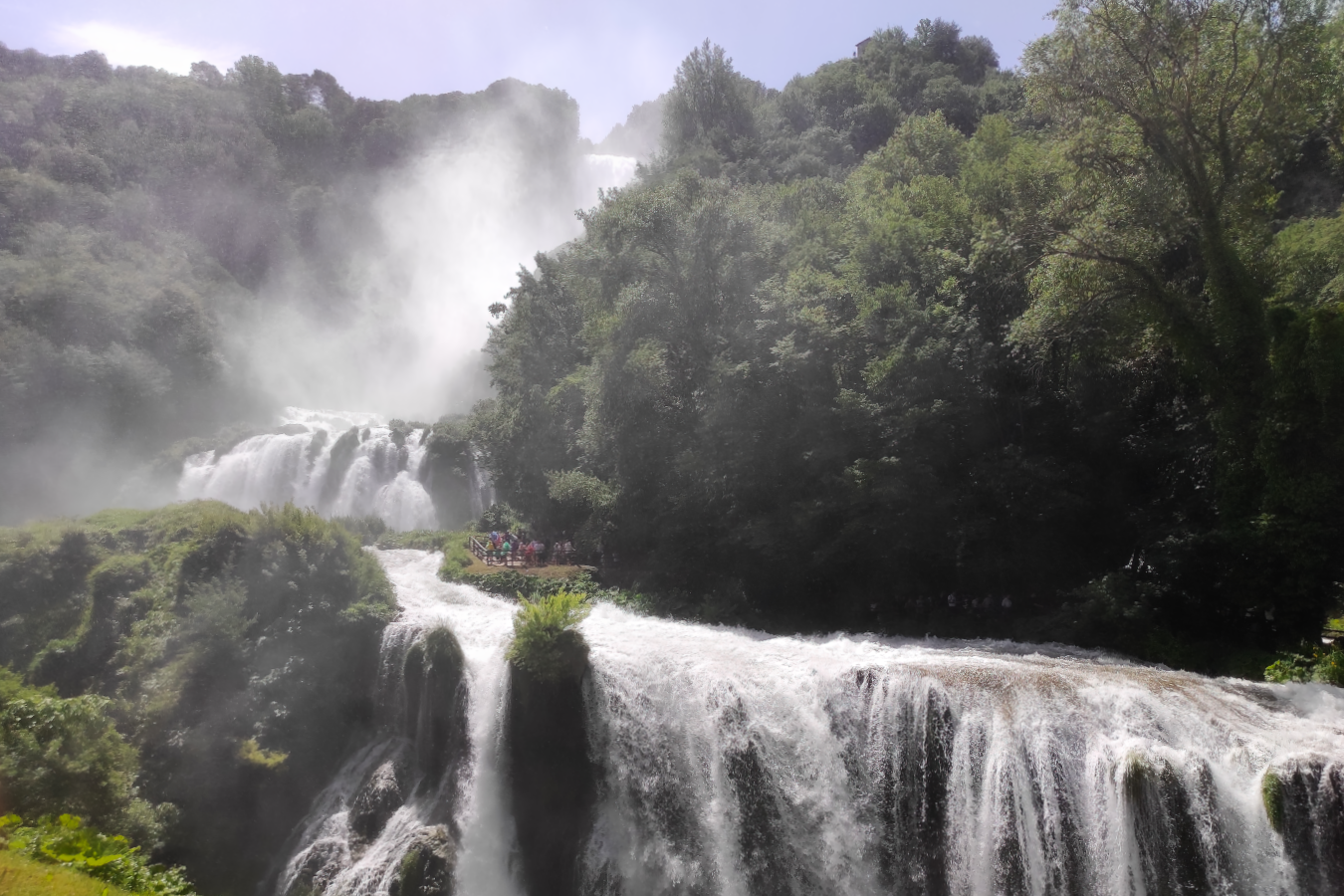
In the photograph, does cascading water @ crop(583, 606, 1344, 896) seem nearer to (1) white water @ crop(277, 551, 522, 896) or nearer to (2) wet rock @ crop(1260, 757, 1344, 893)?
(2) wet rock @ crop(1260, 757, 1344, 893)

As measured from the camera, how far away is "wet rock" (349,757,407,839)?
1561cm

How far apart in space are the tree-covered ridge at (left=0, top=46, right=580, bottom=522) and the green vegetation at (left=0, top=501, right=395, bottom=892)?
33.0 metres

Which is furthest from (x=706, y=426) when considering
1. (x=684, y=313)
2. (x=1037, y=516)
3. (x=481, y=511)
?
(x=481, y=511)

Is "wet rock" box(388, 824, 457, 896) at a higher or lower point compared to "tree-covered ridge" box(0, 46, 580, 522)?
lower

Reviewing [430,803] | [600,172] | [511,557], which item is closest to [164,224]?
[600,172]

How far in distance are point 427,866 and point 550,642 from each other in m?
4.75

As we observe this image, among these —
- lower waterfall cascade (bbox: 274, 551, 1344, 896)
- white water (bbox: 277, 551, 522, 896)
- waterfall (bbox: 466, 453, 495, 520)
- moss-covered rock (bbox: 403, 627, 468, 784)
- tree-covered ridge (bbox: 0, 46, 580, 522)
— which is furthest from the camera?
tree-covered ridge (bbox: 0, 46, 580, 522)

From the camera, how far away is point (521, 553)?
91.7ft

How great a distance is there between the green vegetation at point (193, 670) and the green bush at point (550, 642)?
18.7 ft

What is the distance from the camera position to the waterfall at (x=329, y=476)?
130 feet

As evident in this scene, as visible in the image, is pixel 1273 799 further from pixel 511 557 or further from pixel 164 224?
pixel 164 224

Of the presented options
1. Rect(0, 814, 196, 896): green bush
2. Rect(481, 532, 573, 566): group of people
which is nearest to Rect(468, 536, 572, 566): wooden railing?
Rect(481, 532, 573, 566): group of people

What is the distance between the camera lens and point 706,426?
22797 mm

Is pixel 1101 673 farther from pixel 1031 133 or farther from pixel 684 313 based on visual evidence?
pixel 1031 133
